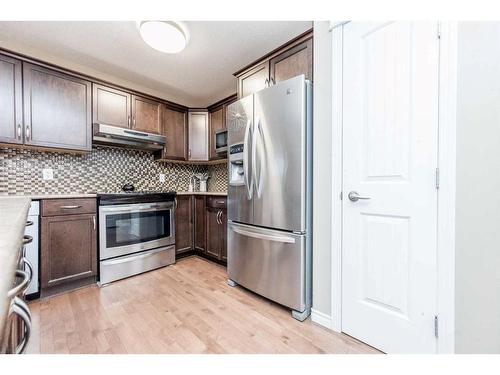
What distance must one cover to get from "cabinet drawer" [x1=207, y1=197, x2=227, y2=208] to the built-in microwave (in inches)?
26.9

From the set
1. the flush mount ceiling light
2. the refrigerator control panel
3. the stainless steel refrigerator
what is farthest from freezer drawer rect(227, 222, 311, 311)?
the flush mount ceiling light

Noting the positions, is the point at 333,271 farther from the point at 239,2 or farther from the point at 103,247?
the point at 103,247

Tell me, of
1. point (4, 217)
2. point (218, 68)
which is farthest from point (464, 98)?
point (218, 68)

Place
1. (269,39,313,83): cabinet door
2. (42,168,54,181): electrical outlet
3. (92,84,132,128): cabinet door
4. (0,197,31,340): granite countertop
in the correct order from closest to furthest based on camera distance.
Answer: (0,197,31,340): granite countertop
(269,39,313,83): cabinet door
(42,168,54,181): electrical outlet
(92,84,132,128): cabinet door

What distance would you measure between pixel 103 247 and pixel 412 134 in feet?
8.89

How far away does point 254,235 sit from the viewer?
193 cm

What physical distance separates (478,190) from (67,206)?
2.92 m

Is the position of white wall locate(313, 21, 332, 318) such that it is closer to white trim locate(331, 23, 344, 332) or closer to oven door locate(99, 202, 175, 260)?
white trim locate(331, 23, 344, 332)

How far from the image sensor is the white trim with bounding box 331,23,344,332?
1495 millimetres

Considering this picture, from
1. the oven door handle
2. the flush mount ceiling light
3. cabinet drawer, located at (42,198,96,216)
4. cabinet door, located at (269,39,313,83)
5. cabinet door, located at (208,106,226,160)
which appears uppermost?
the flush mount ceiling light

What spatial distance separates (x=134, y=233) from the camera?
2.47m

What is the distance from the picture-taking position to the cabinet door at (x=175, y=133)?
9.97 ft

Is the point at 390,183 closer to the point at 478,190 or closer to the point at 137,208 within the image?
the point at 478,190

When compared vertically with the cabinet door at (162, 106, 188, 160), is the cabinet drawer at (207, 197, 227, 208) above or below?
below
